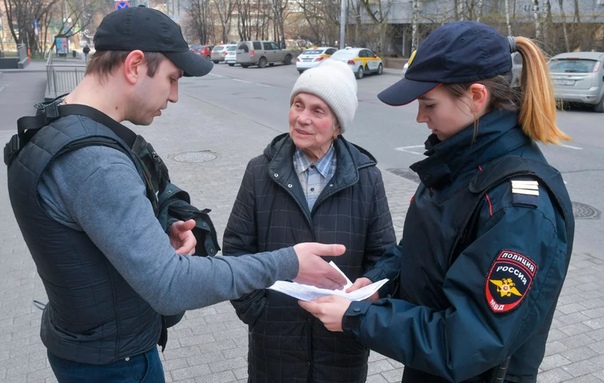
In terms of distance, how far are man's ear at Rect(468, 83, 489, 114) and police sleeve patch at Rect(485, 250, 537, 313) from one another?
1.52ft

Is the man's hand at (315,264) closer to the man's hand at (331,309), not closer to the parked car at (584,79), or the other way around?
the man's hand at (331,309)

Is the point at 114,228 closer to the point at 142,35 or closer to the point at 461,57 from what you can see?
the point at 142,35

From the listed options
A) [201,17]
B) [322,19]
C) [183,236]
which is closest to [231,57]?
[322,19]

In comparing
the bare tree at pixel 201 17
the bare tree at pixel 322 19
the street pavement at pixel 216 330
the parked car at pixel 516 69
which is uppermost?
the bare tree at pixel 201 17

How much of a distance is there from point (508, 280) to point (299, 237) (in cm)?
108

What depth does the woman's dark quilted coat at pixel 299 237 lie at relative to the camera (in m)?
2.36

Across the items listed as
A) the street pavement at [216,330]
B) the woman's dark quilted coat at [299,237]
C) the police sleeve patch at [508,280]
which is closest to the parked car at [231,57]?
the street pavement at [216,330]

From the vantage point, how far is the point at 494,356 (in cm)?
149

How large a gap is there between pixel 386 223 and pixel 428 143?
679 mm

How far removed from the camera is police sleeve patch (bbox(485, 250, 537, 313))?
1439 millimetres

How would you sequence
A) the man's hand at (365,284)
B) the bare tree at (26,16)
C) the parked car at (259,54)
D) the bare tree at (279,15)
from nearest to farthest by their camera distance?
the man's hand at (365,284) < the parked car at (259,54) < the bare tree at (26,16) < the bare tree at (279,15)

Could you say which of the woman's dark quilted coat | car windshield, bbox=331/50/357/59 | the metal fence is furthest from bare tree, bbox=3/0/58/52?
the woman's dark quilted coat

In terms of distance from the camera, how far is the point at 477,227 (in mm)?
1572

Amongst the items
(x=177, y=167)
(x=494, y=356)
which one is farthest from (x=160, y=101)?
(x=177, y=167)
